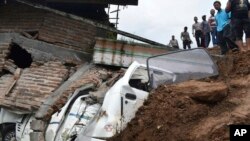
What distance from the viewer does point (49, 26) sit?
14.7 meters

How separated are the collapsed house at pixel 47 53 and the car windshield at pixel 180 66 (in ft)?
6.85

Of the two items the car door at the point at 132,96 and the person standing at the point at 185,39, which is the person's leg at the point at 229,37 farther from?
the person standing at the point at 185,39

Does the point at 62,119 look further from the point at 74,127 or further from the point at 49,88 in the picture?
the point at 49,88

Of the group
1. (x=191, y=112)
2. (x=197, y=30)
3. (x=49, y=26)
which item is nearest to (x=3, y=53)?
(x=49, y=26)

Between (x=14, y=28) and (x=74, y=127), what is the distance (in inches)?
284

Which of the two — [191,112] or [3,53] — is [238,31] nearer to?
[191,112]

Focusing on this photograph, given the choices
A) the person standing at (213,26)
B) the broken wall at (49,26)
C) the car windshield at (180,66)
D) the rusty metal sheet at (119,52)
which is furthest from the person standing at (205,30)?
the car windshield at (180,66)

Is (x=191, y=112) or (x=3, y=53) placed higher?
(x=3, y=53)

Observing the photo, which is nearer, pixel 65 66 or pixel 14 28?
pixel 65 66

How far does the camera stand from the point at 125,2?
1634 centimetres

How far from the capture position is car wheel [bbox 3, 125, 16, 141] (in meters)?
10.7

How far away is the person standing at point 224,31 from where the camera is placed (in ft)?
38.0

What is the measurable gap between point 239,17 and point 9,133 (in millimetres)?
5467

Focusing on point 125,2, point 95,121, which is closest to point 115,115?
point 95,121
